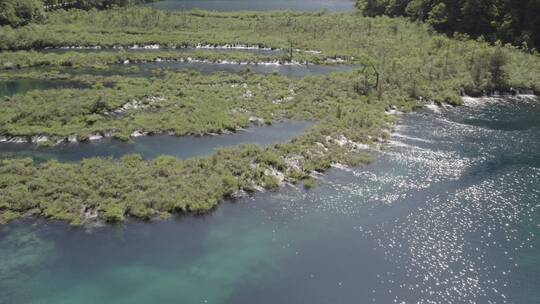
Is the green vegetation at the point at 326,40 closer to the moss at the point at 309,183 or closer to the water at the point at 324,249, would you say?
the water at the point at 324,249

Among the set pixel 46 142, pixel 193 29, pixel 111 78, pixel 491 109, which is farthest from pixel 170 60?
pixel 491 109

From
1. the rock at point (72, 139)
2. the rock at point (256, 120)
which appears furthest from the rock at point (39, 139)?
the rock at point (256, 120)

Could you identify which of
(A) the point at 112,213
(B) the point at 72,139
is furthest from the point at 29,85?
(A) the point at 112,213

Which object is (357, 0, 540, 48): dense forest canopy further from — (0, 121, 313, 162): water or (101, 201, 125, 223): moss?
(101, 201, 125, 223): moss

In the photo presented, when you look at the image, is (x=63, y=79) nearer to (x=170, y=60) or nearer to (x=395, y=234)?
(x=170, y=60)

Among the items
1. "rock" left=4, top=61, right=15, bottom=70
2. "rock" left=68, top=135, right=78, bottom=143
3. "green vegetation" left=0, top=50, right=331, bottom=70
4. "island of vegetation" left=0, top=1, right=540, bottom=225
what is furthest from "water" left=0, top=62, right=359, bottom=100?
"rock" left=68, top=135, right=78, bottom=143
